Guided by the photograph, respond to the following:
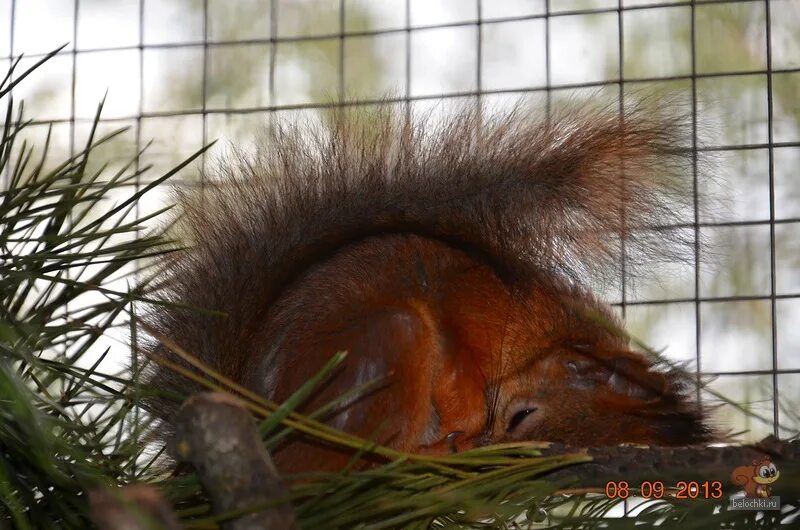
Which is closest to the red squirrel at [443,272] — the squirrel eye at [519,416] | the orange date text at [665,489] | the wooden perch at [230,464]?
the squirrel eye at [519,416]

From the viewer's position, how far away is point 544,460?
91 cm

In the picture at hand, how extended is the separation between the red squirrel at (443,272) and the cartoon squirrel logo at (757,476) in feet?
2.07

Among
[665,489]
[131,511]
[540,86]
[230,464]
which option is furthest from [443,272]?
[131,511]

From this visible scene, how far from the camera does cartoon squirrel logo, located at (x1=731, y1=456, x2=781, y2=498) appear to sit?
78 cm

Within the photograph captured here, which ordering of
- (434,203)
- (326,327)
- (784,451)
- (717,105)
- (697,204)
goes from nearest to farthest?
(784,451), (697,204), (326,327), (434,203), (717,105)

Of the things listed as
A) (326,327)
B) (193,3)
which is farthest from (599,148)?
(193,3)

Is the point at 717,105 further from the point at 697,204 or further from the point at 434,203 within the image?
the point at 434,203

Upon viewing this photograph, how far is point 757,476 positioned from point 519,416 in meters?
0.84

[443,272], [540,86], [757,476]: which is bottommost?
[757,476]

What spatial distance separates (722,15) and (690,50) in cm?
14

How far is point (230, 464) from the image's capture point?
2.03 ft

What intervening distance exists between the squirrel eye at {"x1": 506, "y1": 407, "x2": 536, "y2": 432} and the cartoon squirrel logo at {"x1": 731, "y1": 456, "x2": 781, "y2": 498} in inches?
31.4

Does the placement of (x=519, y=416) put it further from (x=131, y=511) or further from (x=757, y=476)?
(x=131, y=511)

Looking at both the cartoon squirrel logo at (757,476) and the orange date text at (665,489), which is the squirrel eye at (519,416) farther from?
the cartoon squirrel logo at (757,476)
